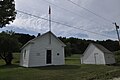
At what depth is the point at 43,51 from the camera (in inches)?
815

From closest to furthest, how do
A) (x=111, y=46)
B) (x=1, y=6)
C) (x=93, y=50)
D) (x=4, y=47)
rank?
1. (x=1, y=6)
2. (x=4, y=47)
3. (x=93, y=50)
4. (x=111, y=46)

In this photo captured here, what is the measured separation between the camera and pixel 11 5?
13016 mm

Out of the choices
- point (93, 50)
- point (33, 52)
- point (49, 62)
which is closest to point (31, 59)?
point (33, 52)

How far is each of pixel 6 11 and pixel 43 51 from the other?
8.80 m

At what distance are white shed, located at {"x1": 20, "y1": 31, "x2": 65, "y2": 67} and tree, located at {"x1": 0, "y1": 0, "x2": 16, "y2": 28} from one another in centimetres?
628

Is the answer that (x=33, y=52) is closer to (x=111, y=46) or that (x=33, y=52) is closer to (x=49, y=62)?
(x=49, y=62)

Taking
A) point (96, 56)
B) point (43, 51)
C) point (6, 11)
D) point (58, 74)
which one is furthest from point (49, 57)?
point (96, 56)

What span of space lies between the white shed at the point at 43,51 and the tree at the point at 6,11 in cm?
628

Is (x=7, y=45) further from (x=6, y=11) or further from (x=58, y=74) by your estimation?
(x=58, y=74)

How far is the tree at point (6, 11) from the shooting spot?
501 inches

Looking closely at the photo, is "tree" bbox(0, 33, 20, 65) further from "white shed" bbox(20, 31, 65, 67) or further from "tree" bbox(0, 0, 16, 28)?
"tree" bbox(0, 0, 16, 28)

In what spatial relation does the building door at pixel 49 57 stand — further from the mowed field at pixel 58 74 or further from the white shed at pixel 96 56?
the white shed at pixel 96 56

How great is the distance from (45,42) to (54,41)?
149cm

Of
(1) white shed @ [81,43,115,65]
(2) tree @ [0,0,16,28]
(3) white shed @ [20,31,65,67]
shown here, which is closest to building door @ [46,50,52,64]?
(3) white shed @ [20,31,65,67]
